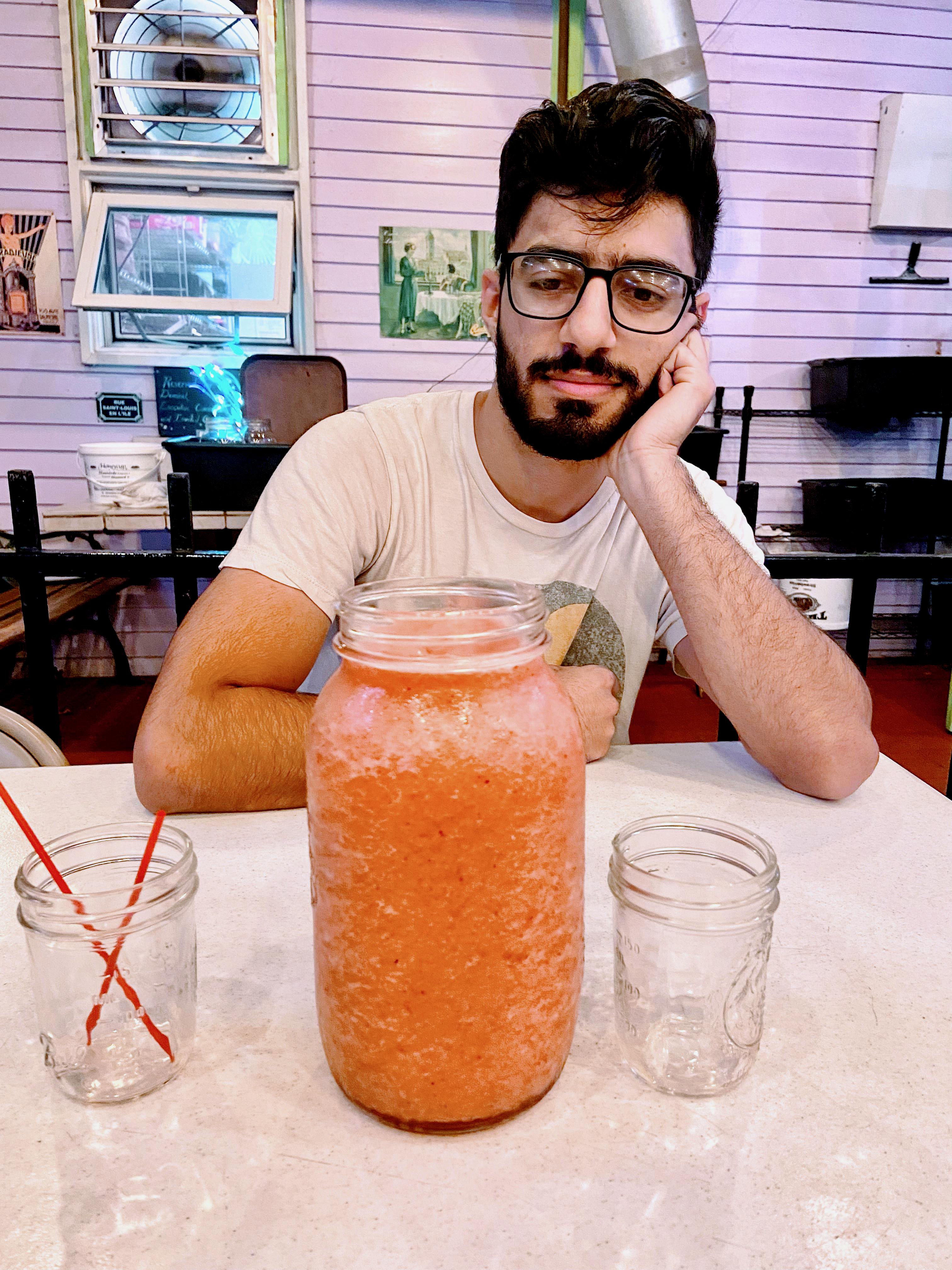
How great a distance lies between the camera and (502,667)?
→ 0.53 m

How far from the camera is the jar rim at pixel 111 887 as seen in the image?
0.59 m

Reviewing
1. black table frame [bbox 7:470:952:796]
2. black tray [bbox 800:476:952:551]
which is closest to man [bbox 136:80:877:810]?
black table frame [bbox 7:470:952:796]

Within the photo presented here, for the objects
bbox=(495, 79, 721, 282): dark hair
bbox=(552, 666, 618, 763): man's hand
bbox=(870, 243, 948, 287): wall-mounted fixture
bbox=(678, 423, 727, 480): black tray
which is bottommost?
bbox=(552, 666, 618, 763): man's hand

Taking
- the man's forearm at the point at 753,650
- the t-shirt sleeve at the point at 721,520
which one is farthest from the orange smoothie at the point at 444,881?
the t-shirt sleeve at the point at 721,520

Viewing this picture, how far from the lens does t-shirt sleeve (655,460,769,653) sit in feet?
5.32

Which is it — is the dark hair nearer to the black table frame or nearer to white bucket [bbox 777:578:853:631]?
the black table frame

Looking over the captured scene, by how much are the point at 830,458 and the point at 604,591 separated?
13.6ft

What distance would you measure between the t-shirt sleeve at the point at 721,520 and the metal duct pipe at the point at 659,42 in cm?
318

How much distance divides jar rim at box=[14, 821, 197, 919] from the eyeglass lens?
1.13 m

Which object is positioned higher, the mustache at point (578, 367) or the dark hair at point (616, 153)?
the dark hair at point (616, 153)

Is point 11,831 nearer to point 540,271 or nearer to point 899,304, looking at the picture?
point 540,271

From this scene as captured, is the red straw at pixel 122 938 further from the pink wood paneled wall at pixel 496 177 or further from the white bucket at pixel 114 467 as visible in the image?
the pink wood paneled wall at pixel 496 177

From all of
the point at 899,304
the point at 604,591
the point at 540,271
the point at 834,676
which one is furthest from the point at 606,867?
the point at 899,304

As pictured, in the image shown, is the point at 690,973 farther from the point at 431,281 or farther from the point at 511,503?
the point at 431,281
